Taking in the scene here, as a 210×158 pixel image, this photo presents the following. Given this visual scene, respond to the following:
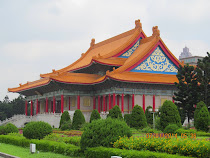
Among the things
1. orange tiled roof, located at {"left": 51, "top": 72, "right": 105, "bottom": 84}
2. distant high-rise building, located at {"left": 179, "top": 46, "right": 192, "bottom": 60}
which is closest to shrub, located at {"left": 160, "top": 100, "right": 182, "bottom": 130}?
orange tiled roof, located at {"left": 51, "top": 72, "right": 105, "bottom": 84}

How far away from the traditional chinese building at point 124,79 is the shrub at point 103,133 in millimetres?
18425

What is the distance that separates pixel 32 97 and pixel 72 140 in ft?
99.3

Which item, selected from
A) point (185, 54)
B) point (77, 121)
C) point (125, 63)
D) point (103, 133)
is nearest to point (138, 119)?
point (77, 121)

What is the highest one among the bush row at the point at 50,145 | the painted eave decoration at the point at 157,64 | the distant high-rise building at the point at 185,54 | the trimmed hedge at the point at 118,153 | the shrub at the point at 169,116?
the distant high-rise building at the point at 185,54

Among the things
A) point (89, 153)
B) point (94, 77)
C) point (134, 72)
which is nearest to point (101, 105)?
point (94, 77)

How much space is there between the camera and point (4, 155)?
14820mm

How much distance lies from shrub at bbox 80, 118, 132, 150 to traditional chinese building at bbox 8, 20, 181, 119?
60.4 ft

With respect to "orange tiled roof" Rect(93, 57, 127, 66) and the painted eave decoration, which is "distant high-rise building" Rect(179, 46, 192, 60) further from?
"orange tiled roof" Rect(93, 57, 127, 66)

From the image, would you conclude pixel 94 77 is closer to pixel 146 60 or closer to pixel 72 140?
pixel 146 60

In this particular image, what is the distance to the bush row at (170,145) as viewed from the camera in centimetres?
975

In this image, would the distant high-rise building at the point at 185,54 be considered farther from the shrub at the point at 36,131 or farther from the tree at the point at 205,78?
the shrub at the point at 36,131

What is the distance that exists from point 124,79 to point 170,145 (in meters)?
21.2

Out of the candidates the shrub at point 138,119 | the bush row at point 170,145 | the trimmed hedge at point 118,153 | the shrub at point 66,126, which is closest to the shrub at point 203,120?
the shrub at point 138,119

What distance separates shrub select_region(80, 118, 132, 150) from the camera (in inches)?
492
